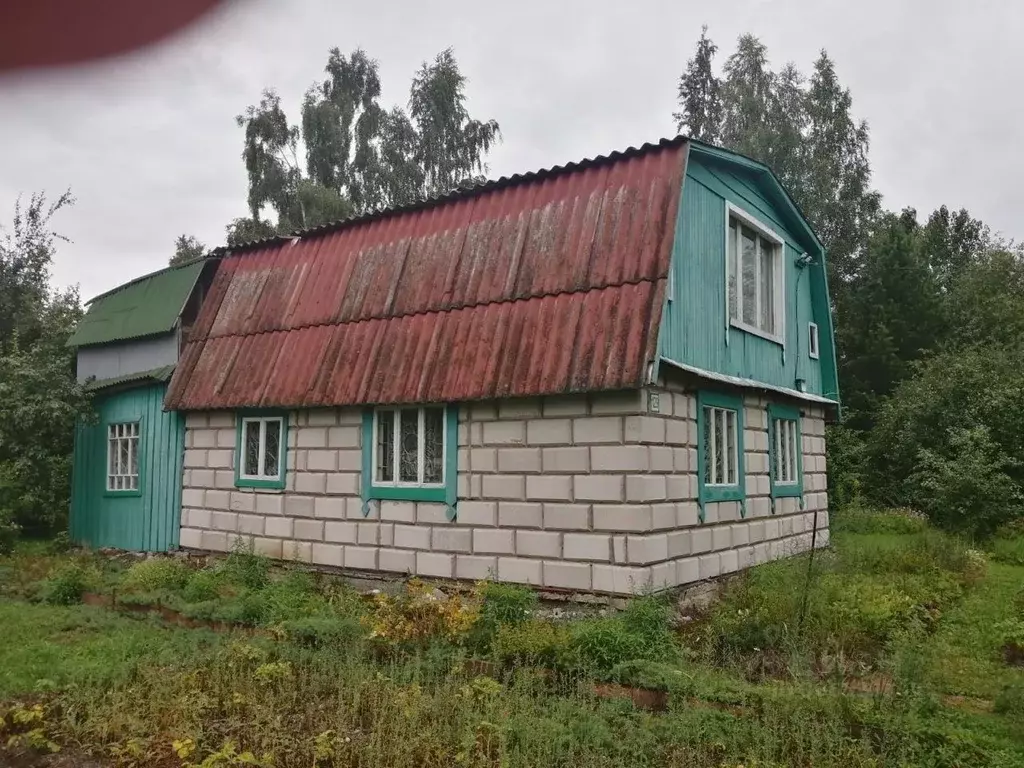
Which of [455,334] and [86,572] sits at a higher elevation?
[455,334]

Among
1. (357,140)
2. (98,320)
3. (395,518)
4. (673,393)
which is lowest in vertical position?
(395,518)

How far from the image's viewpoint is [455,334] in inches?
394

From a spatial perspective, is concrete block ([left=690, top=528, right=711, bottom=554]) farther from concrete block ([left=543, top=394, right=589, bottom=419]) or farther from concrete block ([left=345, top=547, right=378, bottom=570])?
concrete block ([left=345, top=547, right=378, bottom=570])

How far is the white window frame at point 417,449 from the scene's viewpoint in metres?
9.82

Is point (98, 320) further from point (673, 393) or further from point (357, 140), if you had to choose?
point (357, 140)

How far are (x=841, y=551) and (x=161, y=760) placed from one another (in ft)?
36.3

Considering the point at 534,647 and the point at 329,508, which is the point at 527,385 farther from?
the point at 329,508

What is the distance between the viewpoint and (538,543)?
8.83 metres

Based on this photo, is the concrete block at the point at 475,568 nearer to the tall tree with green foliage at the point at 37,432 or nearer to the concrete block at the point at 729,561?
the concrete block at the point at 729,561

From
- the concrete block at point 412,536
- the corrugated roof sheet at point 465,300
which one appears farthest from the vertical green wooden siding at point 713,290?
the concrete block at point 412,536

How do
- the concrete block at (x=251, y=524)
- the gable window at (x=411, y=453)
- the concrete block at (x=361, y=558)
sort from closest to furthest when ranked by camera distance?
the gable window at (x=411, y=453) → the concrete block at (x=361, y=558) → the concrete block at (x=251, y=524)

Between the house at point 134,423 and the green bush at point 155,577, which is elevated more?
the house at point 134,423

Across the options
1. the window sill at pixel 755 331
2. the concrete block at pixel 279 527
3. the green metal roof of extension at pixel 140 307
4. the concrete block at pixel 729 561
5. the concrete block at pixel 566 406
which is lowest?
the concrete block at pixel 729 561

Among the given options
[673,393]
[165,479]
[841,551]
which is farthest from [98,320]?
[841,551]
